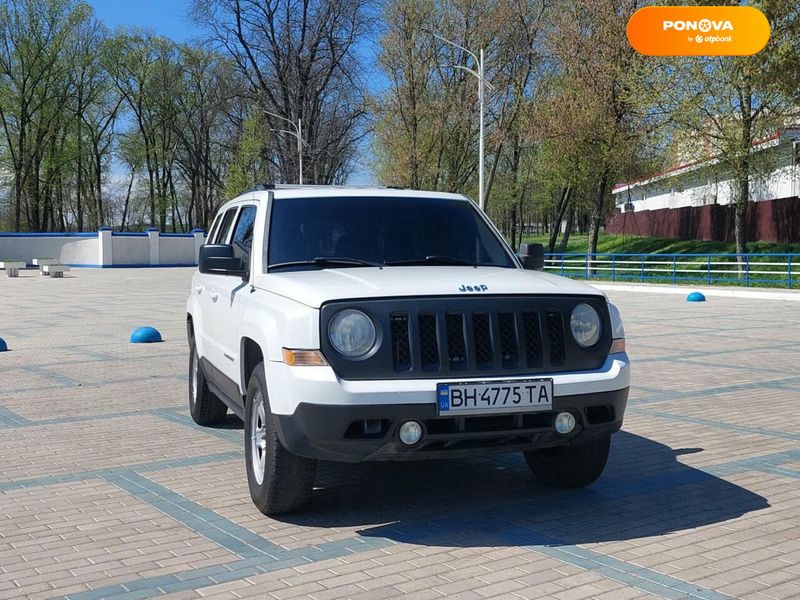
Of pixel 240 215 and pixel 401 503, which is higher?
pixel 240 215

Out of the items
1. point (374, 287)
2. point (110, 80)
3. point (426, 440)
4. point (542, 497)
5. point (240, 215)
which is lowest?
point (542, 497)

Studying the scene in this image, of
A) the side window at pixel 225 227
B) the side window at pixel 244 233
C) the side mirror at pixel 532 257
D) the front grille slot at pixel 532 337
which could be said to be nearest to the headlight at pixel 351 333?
the front grille slot at pixel 532 337

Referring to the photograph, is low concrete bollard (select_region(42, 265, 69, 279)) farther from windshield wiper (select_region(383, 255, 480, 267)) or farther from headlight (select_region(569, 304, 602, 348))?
headlight (select_region(569, 304, 602, 348))

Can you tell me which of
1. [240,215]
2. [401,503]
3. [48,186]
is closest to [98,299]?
[240,215]

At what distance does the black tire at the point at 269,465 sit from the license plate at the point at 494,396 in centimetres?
87

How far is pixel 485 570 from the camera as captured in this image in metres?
4.51

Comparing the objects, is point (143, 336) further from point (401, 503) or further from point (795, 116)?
A: point (795, 116)

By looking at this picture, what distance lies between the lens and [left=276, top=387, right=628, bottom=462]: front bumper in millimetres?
4797

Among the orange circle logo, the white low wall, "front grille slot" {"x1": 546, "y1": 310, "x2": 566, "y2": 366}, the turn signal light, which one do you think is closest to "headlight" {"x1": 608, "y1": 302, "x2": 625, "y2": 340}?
"front grille slot" {"x1": 546, "y1": 310, "x2": 566, "y2": 366}

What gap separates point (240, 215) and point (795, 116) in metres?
31.7

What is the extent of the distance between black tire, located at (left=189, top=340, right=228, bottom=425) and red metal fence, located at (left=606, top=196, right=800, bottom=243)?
34.7m

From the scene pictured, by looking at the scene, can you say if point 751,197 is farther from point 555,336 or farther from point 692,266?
point 555,336

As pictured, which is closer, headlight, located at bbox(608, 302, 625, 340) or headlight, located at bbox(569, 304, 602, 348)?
headlight, located at bbox(569, 304, 602, 348)

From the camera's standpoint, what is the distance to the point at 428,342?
4969 mm
